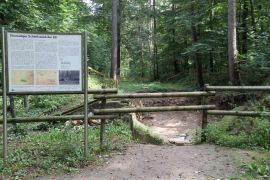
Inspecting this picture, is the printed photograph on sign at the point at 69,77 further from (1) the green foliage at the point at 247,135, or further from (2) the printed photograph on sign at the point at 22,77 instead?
(1) the green foliage at the point at 247,135

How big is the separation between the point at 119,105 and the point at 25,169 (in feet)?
17.5

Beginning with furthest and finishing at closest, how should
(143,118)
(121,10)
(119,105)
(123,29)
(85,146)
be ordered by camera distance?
1. (123,29)
2. (121,10)
3. (143,118)
4. (119,105)
5. (85,146)

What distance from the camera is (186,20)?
18.3 metres

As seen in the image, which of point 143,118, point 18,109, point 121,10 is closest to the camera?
point 18,109

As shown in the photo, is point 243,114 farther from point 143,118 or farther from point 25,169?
point 143,118

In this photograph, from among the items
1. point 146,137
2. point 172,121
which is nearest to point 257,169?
point 146,137

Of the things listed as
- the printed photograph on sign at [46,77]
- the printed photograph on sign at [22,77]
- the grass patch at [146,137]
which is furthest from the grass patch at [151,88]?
the printed photograph on sign at [22,77]

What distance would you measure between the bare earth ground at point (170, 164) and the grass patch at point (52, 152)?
28 cm

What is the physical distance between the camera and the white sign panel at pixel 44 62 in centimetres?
576

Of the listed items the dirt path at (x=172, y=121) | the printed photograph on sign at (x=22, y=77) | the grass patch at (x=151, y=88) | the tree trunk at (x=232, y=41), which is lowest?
the dirt path at (x=172, y=121)

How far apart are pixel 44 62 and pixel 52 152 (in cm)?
175

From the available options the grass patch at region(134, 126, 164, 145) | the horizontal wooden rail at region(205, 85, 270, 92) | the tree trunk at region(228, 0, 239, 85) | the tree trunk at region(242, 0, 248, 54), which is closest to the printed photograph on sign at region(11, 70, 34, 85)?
the grass patch at region(134, 126, 164, 145)

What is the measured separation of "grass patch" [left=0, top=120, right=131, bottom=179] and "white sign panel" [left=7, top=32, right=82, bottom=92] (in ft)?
4.04

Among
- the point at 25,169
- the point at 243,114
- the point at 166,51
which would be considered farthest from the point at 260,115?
the point at 166,51
